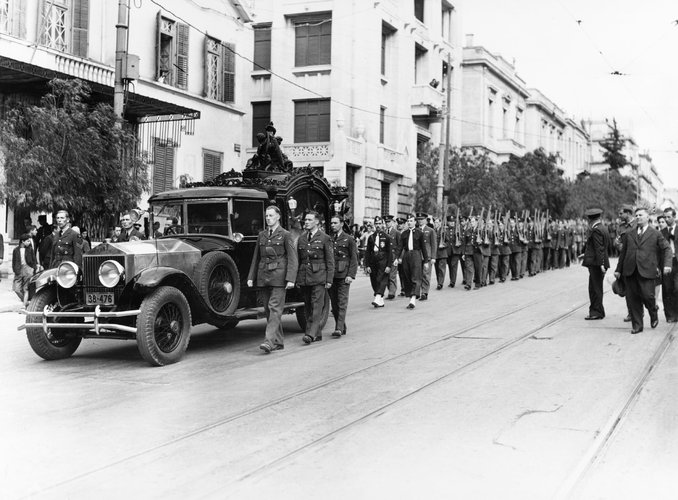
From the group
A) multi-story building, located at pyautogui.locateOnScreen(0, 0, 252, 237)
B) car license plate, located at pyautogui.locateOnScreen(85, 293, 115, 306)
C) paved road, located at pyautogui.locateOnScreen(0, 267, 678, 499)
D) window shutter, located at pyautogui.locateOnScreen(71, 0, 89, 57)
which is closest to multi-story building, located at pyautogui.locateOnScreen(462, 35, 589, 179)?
multi-story building, located at pyautogui.locateOnScreen(0, 0, 252, 237)

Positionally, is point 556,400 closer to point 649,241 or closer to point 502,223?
point 649,241

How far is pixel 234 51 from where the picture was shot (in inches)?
1079

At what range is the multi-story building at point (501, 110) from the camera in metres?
46.6

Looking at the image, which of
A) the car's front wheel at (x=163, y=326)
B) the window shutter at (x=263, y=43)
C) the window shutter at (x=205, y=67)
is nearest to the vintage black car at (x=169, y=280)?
the car's front wheel at (x=163, y=326)

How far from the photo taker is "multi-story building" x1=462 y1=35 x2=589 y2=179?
46594 millimetres

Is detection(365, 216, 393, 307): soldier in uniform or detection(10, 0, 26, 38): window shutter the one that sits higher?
detection(10, 0, 26, 38): window shutter

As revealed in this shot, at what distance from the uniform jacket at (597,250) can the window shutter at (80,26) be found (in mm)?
14551

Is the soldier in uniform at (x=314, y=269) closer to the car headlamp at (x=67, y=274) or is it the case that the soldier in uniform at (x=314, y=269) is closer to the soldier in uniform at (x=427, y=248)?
the car headlamp at (x=67, y=274)

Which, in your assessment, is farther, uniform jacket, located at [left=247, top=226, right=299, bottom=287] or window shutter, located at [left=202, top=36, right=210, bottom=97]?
window shutter, located at [left=202, top=36, right=210, bottom=97]

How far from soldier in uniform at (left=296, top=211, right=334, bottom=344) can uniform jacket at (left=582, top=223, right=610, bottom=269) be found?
485cm

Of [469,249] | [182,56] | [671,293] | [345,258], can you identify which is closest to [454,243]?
[469,249]

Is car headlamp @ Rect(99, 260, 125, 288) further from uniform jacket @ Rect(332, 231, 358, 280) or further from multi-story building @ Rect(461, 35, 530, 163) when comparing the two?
multi-story building @ Rect(461, 35, 530, 163)

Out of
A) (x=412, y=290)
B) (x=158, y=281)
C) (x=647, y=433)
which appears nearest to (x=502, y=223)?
(x=412, y=290)

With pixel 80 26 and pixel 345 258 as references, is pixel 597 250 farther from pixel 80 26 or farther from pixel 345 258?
pixel 80 26
